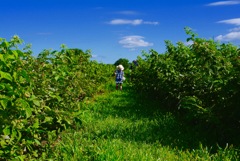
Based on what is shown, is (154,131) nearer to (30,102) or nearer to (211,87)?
(211,87)

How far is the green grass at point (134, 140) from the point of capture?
5.58 metres

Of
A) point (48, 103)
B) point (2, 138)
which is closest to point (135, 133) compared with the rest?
point (48, 103)

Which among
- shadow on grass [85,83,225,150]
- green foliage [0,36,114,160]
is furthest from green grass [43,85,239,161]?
green foliage [0,36,114,160]

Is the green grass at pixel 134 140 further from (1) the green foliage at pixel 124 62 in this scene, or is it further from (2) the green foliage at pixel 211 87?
(1) the green foliage at pixel 124 62

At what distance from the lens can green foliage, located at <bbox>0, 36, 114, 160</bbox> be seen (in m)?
4.28

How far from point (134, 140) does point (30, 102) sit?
2.81 m

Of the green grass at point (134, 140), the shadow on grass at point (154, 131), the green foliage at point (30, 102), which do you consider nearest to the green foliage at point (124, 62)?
the green grass at point (134, 140)

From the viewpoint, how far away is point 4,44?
174 inches

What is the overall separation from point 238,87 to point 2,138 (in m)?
4.26

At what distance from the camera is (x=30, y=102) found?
4641mm

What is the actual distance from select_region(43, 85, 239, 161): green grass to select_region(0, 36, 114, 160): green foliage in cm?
37

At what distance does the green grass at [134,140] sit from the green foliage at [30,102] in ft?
1.21

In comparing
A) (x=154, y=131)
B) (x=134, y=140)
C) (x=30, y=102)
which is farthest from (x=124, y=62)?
(x=30, y=102)

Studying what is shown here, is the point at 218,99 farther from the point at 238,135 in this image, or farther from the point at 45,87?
the point at 45,87
